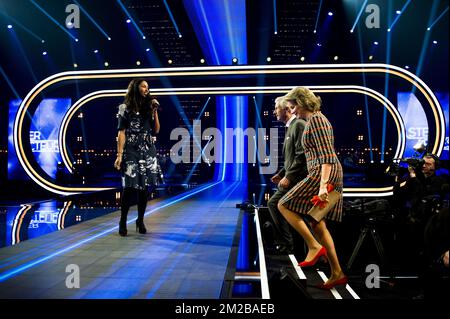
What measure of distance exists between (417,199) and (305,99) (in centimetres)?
150

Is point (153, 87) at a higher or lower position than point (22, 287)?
higher

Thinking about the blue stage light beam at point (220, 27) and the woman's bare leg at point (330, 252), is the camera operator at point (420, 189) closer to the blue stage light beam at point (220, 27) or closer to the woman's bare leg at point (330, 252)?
the woman's bare leg at point (330, 252)

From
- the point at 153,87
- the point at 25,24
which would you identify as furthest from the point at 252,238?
the point at 25,24

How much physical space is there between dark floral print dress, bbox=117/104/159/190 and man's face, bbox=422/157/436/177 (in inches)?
91.9

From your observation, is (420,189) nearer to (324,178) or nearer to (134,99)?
(324,178)

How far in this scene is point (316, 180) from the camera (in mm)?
2598

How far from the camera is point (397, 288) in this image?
2859 mm

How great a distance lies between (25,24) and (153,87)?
227 centimetres

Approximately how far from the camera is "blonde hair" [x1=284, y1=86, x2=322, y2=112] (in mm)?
2711

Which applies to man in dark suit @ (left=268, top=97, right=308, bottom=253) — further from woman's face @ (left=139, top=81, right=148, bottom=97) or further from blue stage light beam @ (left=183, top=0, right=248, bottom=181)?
blue stage light beam @ (left=183, top=0, right=248, bottom=181)

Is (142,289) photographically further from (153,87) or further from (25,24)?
(25,24)

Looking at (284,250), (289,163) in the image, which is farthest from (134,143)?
(284,250)

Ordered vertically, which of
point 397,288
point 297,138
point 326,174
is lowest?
point 397,288

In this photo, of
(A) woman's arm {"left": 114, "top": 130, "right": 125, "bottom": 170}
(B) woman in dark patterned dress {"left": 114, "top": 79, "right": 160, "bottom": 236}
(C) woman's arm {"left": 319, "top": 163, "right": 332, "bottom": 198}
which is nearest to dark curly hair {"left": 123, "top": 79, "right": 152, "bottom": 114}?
(B) woman in dark patterned dress {"left": 114, "top": 79, "right": 160, "bottom": 236}
